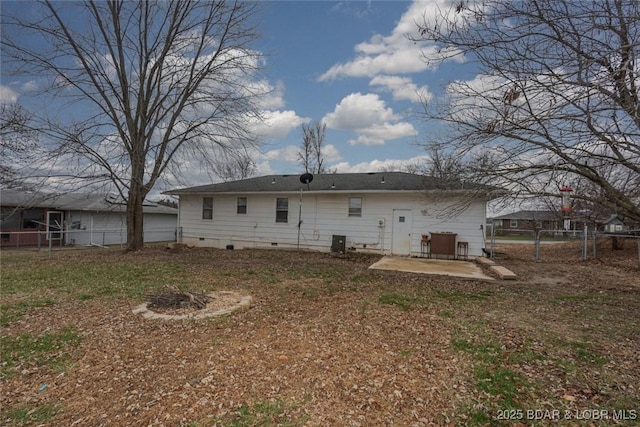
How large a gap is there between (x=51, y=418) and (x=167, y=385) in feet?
2.76

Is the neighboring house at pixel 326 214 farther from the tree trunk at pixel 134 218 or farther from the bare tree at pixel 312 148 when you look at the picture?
the bare tree at pixel 312 148

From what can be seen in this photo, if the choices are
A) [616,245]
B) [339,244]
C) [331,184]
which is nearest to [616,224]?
[616,245]

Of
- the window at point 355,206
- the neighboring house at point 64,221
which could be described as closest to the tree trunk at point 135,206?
the neighboring house at point 64,221

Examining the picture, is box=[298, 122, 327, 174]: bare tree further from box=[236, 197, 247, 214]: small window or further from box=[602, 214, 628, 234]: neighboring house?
box=[602, 214, 628, 234]: neighboring house

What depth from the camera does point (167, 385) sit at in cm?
296

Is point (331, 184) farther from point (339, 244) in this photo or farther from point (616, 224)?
point (616, 224)

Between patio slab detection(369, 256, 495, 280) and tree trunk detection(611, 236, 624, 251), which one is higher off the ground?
tree trunk detection(611, 236, 624, 251)

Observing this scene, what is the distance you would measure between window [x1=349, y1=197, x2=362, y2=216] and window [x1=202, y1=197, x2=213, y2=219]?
7.12m

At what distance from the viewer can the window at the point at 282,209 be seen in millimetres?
14086

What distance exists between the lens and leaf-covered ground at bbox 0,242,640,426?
2.61 m

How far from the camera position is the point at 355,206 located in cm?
1291

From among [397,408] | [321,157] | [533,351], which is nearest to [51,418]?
[397,408]

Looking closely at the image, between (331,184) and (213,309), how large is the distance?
9.72m

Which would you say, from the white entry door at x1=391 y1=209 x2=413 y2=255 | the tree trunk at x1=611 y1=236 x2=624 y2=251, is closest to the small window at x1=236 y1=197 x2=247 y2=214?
the white entry door at x1=391 y1=209 x2=413 y2=255
